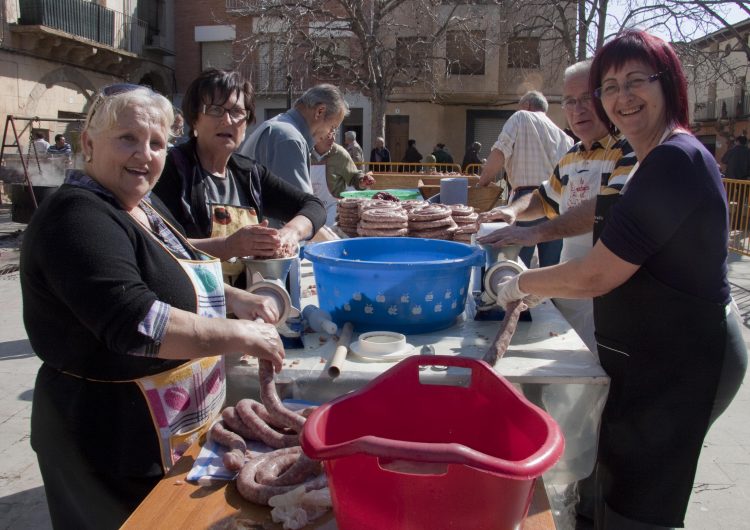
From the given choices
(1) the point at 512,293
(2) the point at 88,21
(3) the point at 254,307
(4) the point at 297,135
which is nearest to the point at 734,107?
(2) the point at 88,21

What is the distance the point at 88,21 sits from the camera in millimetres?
21812

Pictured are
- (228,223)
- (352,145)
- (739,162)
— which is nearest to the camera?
(228,223)

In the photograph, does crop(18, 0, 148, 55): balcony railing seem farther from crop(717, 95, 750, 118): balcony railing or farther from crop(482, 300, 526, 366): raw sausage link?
crop(717, 95, 750, 118): balcony railing

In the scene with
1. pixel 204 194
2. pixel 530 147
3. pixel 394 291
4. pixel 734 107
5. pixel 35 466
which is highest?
pixel 734 107

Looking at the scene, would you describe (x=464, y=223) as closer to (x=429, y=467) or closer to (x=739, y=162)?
(x=429, y=467)

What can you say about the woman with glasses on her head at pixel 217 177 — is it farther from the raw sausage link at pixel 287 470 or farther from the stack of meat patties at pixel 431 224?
the raw sausage link at pixel 287 470

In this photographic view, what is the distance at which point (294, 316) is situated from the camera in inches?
87.4

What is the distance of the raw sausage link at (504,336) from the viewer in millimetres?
1977

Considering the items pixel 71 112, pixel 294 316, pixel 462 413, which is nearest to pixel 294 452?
pixel 462 413

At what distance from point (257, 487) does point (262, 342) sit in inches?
13.7

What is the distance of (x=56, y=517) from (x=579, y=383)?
156 cm

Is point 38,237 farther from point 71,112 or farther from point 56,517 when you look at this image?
point 71,112

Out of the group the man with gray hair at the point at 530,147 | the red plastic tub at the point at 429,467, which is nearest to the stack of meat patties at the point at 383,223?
the red plastic tub at the point at 429,467

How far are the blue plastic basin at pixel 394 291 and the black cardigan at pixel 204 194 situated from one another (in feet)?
1.49
